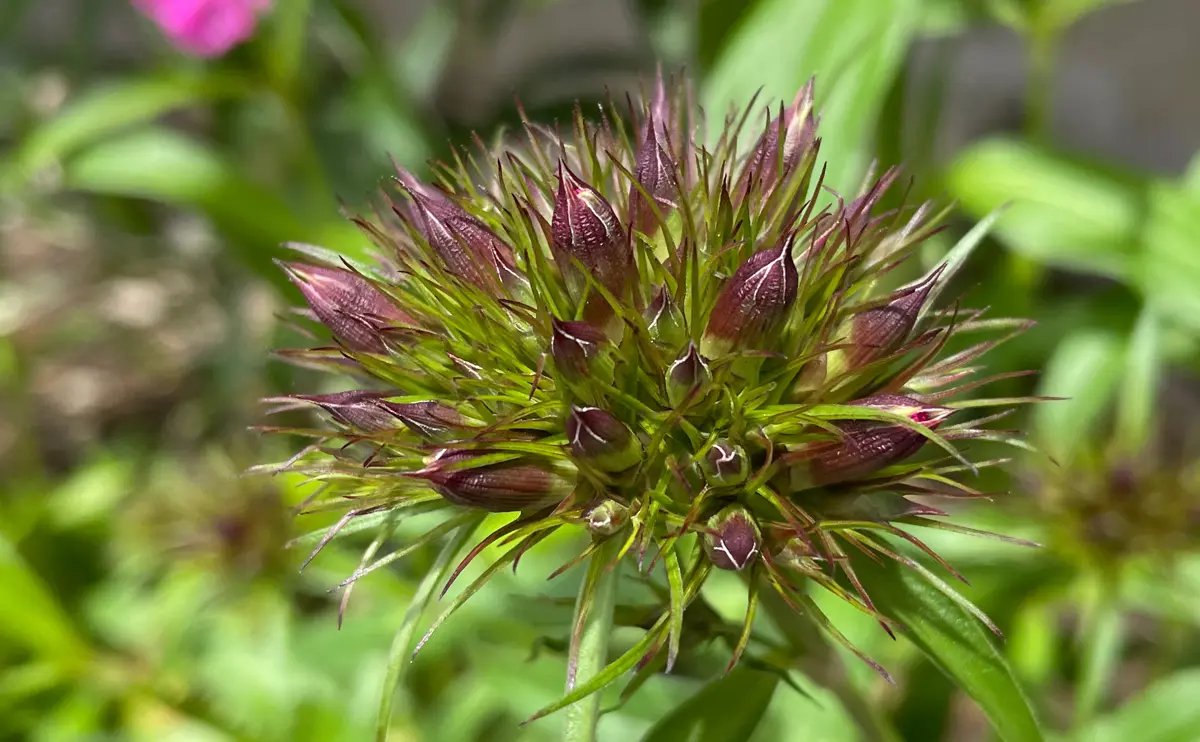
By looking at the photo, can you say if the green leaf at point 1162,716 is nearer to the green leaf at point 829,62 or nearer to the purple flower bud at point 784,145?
the green leaf at point 829,62

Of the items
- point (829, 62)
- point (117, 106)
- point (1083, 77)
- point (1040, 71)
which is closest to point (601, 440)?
point (829, 62)

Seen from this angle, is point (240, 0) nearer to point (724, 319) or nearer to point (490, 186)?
point (490, 186)

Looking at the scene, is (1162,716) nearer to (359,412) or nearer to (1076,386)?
(1076,386)

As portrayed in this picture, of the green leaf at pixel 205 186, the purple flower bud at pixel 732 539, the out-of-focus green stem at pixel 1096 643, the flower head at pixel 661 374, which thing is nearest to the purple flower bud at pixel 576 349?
the flower head at pixel 661 374

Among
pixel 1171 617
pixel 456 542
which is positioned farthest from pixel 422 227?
pixel 1171 617

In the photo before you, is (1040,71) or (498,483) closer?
(498,483)

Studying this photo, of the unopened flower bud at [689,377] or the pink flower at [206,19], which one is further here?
the pink flower at [206,19]
